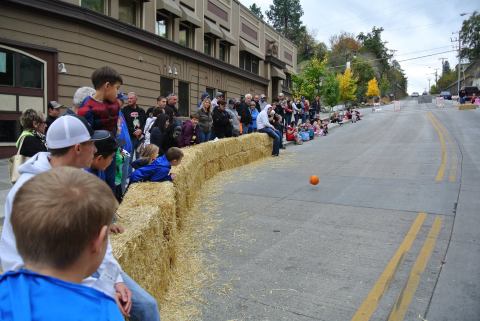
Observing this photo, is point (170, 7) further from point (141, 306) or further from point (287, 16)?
point (287, 16)

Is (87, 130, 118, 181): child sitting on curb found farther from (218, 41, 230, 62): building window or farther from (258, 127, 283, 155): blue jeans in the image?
(218, 41, 230, 62): building window

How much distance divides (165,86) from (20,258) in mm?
21893

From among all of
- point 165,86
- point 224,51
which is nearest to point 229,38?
point 224,51

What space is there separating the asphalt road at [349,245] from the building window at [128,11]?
11825 millimetres

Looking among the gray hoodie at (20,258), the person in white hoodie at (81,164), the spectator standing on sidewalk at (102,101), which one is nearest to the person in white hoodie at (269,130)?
the spectator standing on sidewalk at (102,101)

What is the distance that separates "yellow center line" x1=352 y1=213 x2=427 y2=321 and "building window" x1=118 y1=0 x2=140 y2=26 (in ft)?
57.1

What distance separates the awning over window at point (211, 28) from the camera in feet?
89.6

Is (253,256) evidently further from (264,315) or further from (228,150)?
(228,150)

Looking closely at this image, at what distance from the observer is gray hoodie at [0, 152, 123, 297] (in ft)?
6.89

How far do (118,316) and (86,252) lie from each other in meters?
0.26

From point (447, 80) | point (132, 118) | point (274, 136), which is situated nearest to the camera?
point (132, 118)

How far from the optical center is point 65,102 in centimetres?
1577

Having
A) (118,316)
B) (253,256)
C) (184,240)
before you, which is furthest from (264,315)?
(118,316)

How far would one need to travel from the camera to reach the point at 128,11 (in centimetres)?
2039
